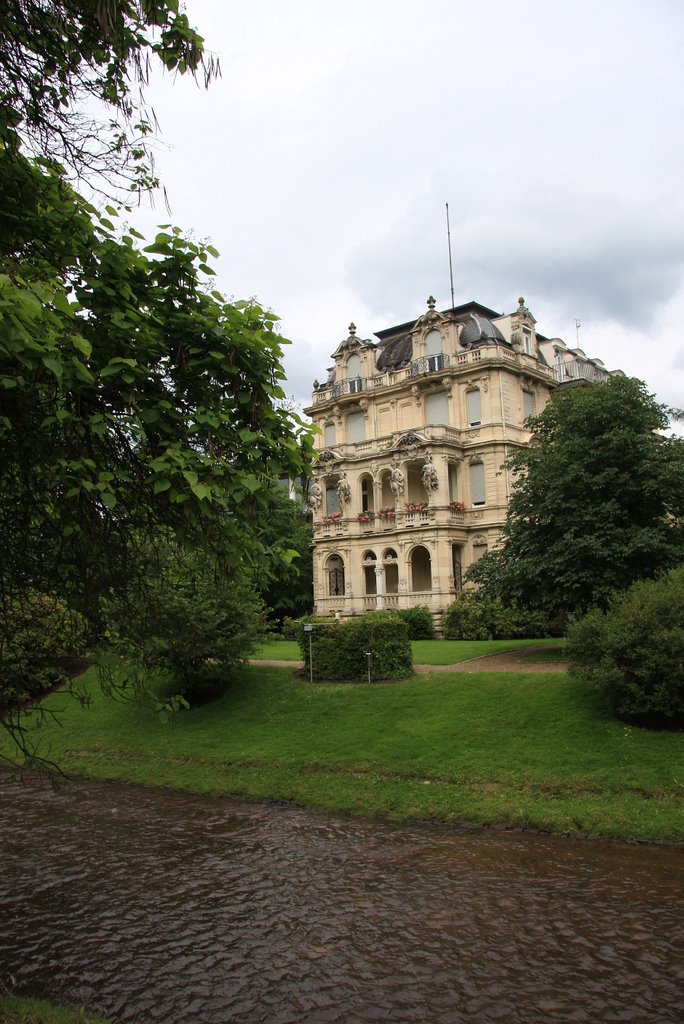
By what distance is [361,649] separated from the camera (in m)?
27.2

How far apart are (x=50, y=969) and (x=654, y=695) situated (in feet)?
45.9

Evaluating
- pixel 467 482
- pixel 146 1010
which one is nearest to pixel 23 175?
pixel 146 1010

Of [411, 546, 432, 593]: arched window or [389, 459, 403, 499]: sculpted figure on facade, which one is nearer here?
[389, 459, 403, 499]: sculpted figure on facade

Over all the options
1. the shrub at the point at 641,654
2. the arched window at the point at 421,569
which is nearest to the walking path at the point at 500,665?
the shrub at the point at 641,654

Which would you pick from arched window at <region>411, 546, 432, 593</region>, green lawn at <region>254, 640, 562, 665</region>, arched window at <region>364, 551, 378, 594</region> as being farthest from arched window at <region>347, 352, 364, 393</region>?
green lawn at <region>254, 640, 562, 665</region>

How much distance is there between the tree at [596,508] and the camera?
2622 centimetres

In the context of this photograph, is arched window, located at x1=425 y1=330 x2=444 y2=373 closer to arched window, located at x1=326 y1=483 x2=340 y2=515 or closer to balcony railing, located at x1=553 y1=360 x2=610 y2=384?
balcony railing, located at x1=553 y1=360 x2=610 y2=384

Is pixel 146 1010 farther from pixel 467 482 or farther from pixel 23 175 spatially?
pixel 467 482

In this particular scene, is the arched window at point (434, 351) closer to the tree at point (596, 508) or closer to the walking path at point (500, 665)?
the tree at point (596, 508)

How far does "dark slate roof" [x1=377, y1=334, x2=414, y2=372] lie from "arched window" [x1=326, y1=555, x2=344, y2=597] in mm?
13890

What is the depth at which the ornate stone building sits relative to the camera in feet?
157

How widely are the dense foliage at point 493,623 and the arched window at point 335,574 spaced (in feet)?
44.1

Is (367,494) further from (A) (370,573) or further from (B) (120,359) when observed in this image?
(B) (120,359)

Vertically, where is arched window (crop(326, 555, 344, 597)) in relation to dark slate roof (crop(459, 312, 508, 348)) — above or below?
below
